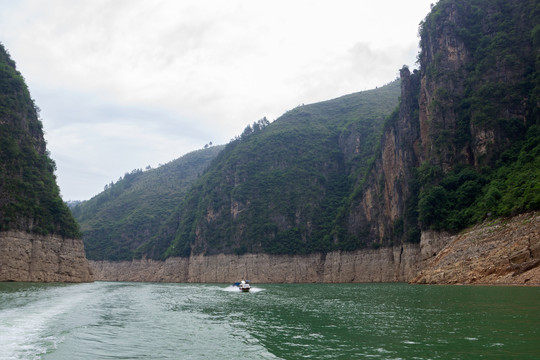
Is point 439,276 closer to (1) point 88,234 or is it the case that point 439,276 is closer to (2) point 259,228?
(2) point 259,228

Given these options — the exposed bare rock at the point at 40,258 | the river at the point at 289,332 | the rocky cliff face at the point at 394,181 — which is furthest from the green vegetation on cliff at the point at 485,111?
the exposed bare rock at the point at 40,258

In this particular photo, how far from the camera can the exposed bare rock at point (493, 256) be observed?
41156 millimetres

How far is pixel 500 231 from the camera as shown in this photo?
48656mm

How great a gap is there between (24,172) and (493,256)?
73.6 meters

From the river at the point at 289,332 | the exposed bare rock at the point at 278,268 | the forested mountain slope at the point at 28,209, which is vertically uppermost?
the forested mountain slope at the point at 28,209

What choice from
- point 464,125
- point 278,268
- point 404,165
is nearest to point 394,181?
point 404,165

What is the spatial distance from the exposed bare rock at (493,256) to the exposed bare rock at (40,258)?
2263 inches

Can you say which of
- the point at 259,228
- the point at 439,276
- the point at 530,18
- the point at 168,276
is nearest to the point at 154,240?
the point at 168,276

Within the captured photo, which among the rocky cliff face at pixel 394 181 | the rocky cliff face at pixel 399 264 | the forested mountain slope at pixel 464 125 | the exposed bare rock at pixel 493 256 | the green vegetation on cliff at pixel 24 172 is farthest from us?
the rocky cliff face at pixel 394 181

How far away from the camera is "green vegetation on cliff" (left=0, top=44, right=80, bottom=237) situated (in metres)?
65.6

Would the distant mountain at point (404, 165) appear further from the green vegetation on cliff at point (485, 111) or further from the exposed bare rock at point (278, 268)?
the exposed bare rock at point (278, 268)

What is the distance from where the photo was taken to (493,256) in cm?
4631

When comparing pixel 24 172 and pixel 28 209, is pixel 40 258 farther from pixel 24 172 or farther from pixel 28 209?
pixel 24 172

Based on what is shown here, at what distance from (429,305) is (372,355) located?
17664 mm
